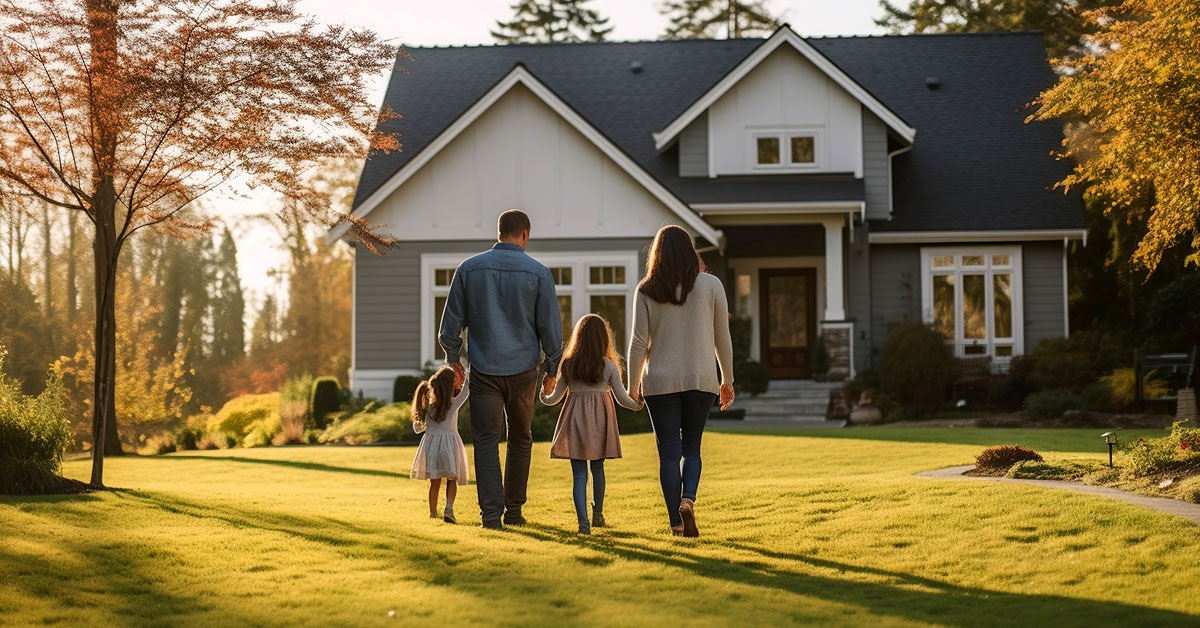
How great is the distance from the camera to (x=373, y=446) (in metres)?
18.0

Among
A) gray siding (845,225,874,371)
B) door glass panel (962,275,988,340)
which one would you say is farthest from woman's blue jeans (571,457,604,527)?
door glass panel (962,275,988,340)

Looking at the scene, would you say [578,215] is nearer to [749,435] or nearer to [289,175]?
[749,435]

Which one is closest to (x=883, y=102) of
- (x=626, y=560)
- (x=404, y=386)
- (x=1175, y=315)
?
(x=1175, y=315)

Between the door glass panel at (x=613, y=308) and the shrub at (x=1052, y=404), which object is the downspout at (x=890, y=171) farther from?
the door glass panel at (x=613, y=308)

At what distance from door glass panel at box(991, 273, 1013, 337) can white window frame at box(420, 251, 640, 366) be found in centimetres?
694

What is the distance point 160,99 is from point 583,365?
4923mm

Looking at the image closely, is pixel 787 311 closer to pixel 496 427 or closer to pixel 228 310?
pixel 496 427

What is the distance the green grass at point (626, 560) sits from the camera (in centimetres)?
600

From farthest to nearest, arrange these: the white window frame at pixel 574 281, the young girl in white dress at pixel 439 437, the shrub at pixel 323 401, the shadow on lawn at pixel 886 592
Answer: the white window frame at pixel 574 281 < the shrub at pixel 323 401 < the young girl in white dress at pixel 439 437 < the shadow on lawn at pixel 886 592

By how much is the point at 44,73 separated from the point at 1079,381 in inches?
625

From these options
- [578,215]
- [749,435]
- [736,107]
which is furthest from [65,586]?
[736,107]

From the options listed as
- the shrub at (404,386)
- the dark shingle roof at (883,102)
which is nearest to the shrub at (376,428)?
the shrub at (404,386)

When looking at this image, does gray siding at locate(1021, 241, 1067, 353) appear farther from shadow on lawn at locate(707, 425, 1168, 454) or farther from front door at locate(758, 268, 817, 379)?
shadow on lawn at locate(707, 425, 1168, 454)

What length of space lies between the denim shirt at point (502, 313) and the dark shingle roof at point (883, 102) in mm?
14799
